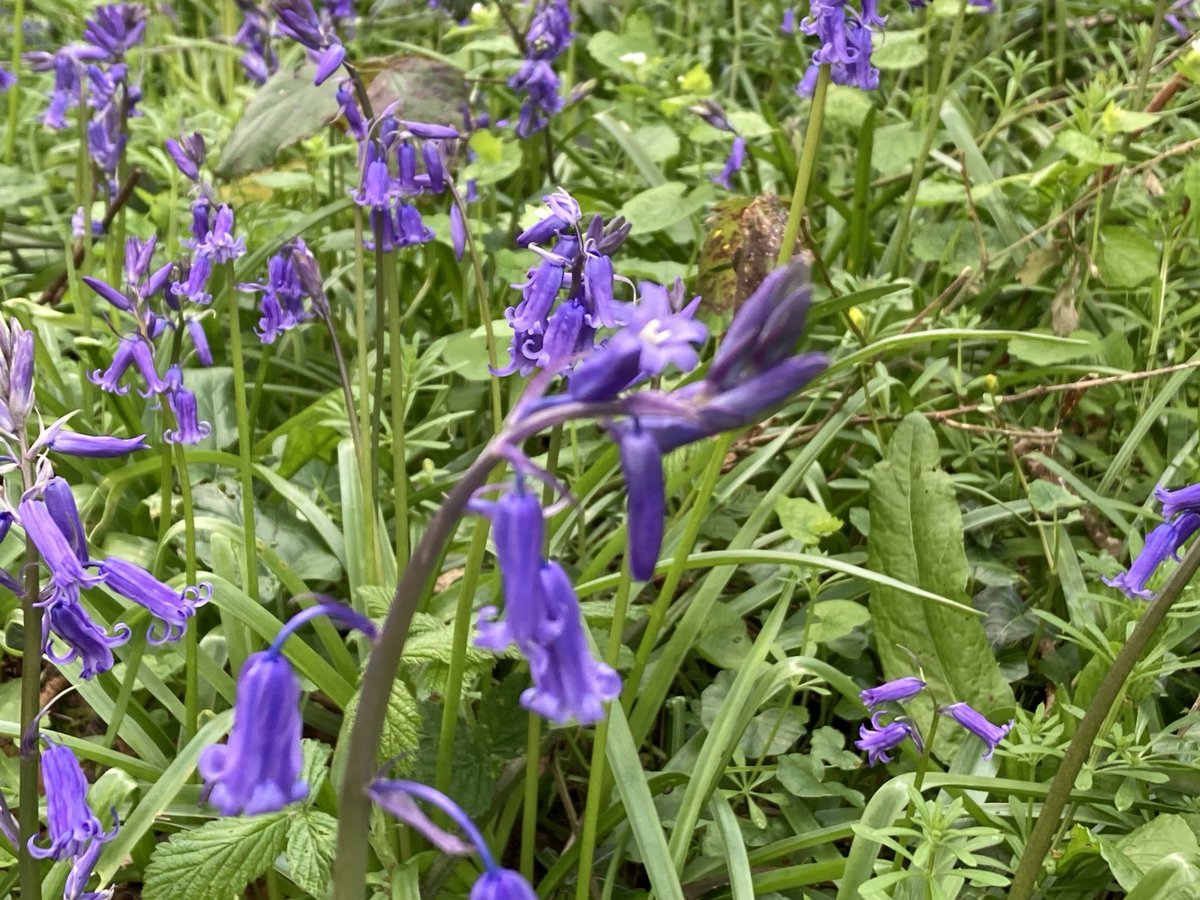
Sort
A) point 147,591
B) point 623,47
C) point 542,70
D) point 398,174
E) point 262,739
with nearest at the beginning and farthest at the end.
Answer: point 262,739 < point 147,591 < point 398,174 < point 542,70 < point 623,47

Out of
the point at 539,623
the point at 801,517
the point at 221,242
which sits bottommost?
the point at 801,517

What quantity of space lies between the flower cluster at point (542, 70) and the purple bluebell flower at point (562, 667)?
3287 mm

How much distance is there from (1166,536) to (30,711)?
1.99m

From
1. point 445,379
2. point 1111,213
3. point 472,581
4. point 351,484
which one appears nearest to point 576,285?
point 472,581

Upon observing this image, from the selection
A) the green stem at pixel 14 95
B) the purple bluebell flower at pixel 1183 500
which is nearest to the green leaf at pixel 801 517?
the purple bluebell flower at pixel 1183 500

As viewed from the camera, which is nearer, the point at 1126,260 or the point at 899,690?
the point at 899,690

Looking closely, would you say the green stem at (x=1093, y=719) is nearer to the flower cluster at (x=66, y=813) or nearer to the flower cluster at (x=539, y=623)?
the flower cluster at (x=539, y=623)

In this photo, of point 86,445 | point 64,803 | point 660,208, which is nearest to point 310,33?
point 660,208

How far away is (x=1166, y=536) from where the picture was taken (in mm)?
2025

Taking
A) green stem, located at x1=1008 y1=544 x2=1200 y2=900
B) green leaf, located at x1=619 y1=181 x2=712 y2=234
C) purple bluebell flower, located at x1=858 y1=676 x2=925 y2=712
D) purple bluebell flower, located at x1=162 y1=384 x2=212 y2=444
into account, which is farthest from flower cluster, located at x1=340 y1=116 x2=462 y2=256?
green stem, located at x1=1008 y1=544 x2=1200 y2=900

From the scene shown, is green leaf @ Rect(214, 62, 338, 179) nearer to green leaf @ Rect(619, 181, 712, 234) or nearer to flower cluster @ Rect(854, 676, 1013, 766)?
green leaf @ Rect(619, 181, 712, 234)

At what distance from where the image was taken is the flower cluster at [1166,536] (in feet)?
5.99

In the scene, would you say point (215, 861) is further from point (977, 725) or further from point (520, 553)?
point (977, 725)

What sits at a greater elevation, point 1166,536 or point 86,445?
point 86,445
